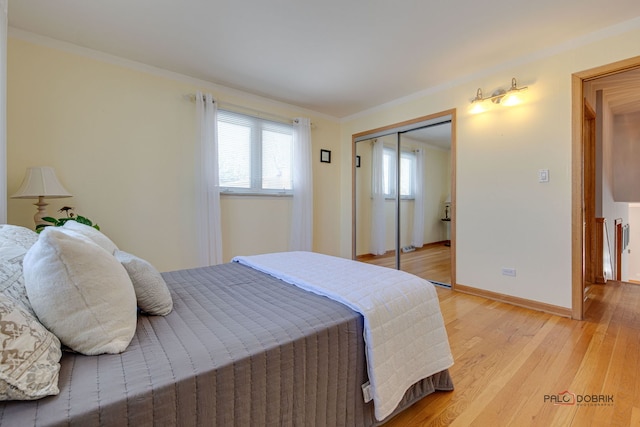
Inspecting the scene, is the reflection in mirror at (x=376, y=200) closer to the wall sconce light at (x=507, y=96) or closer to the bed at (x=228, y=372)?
the wall sconce light at (x=507, y=96)

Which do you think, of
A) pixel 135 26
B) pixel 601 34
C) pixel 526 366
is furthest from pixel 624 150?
pixel 135 26

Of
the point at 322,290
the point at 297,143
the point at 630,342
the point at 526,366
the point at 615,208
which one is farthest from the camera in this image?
the point at 615,208

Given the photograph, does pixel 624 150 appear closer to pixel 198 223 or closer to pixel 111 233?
pixel 198 223

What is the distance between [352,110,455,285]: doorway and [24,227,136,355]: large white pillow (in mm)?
3341

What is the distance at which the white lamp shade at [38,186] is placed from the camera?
7.15 ft

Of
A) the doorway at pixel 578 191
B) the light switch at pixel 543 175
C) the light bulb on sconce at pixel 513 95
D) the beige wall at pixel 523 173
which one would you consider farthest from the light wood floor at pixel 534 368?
the light bulb on sconce at pixel 513 95

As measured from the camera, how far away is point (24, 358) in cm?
66

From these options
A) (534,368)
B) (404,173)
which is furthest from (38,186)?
(404,173)

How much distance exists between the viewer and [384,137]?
4.23m

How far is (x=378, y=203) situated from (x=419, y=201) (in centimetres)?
68

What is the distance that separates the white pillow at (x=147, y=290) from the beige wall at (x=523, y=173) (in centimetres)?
308

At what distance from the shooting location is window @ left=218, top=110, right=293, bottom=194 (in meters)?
3.51

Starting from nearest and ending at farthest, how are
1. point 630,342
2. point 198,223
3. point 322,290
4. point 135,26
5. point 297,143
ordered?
point 322,290 < point 630,342 < point 135,26 < point 198,223 < point 297,143

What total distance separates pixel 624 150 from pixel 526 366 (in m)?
5.08
